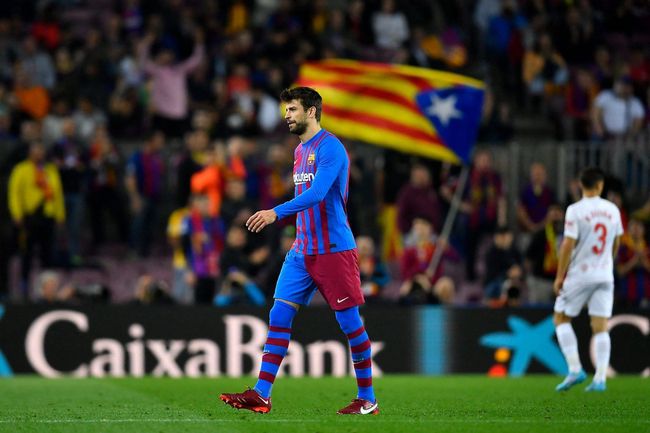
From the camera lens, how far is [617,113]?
792 inches

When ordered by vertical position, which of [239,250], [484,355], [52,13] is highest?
[52,13]

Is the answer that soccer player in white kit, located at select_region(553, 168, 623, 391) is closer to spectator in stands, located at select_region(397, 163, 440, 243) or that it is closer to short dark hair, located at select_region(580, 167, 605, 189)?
short dark hair, located at select_region(580, 167, 605, 189)

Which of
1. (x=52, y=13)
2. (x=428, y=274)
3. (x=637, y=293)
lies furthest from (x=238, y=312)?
(x=52, y=13)

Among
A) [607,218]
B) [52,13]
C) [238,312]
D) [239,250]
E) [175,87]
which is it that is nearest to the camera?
[607,218]

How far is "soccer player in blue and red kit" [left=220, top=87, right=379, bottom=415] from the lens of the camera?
9.57 meters

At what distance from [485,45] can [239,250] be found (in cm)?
753

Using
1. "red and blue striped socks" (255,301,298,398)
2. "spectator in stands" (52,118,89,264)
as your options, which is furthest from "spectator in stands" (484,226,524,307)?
"red and blue striped socks" (255,301,298,398)

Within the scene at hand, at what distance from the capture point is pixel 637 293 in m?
17.5

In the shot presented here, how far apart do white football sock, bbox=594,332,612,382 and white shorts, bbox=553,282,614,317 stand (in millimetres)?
202

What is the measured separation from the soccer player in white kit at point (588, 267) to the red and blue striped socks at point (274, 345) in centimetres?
333

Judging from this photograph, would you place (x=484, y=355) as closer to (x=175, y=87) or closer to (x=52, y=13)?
(x=175, y=87)

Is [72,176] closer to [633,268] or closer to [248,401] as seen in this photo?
[633,268]

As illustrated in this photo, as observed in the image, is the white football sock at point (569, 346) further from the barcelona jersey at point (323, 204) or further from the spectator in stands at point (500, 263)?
the spectator in stands at point (500, 263)

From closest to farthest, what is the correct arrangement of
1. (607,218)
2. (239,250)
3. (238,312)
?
(607,218) < (238,312) < (239,250)
